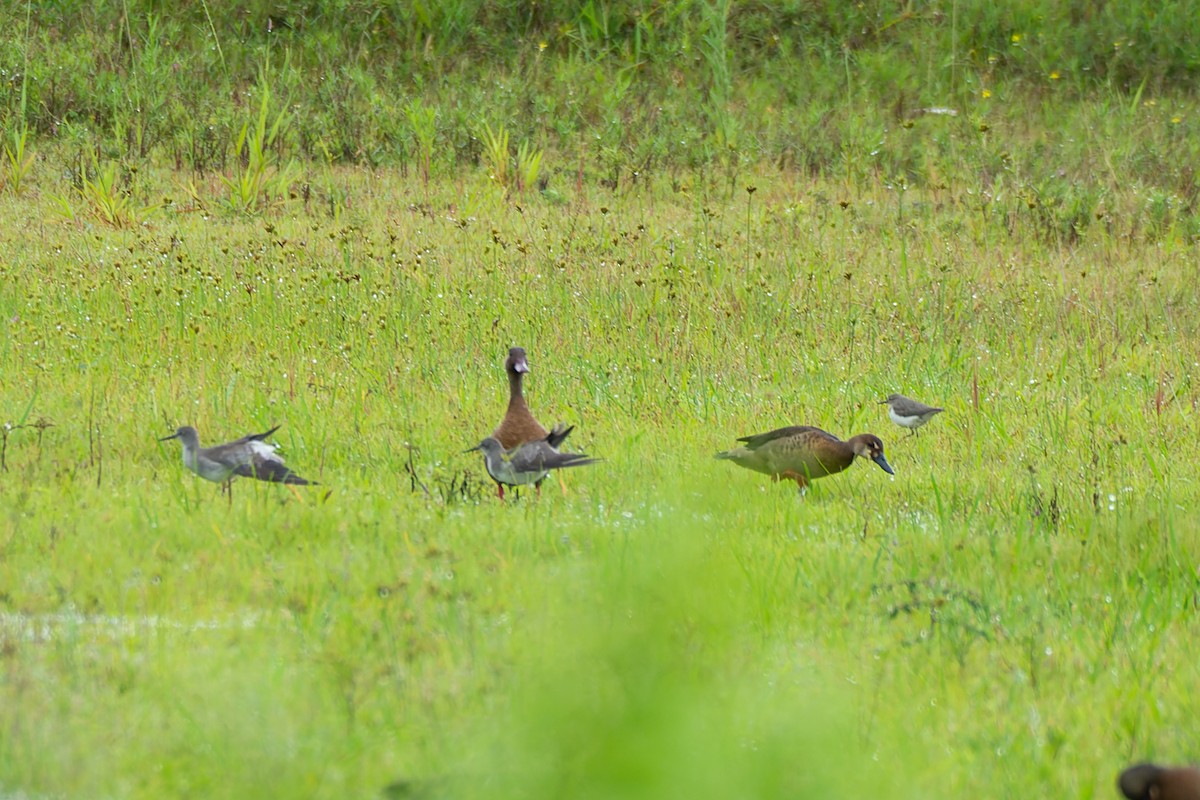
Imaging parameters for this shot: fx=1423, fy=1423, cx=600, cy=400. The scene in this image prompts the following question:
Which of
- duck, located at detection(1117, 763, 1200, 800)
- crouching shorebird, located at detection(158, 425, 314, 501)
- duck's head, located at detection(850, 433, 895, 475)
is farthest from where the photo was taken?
duck's head, located at detection(850, 433, 895, 475)

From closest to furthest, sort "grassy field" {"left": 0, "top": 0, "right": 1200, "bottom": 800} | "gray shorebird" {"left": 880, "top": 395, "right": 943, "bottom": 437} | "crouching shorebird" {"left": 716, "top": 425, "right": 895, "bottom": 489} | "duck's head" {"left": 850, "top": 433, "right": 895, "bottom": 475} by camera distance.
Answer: "grassy field" {"left": 0, "top": 0, "right": 1200, "bottom": 800}
"crouching shorebird" {"left": 716, "top": 425, "right": 895, "bottom": 489}
"duck's head" {"left": 850, "top": 433, "right": 895, "bottom": 475}
"gray shorebird" {"left": 880, "top": 395, "right": 943, "bottom": 437}

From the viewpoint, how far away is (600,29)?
1688 cm

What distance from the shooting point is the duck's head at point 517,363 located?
5.95 metres

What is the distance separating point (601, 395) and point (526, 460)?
80.0 inches

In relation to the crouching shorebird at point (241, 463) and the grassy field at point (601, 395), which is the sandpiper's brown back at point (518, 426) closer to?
the grassy field at point (601, 395)

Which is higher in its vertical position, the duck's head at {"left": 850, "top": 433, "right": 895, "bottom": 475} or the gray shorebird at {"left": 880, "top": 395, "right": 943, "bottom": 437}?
the duck's head at {"left": 850, "top": 433, "right": 895, "bottom": 475}

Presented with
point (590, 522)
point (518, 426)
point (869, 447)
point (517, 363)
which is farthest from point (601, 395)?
point (590, 522)

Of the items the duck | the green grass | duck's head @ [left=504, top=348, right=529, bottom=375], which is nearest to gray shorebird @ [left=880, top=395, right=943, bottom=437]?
the green grass

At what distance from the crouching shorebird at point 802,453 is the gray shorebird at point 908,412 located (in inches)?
37.7

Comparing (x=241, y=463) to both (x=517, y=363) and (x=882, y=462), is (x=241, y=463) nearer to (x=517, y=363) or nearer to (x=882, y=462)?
(x=517, y=363)

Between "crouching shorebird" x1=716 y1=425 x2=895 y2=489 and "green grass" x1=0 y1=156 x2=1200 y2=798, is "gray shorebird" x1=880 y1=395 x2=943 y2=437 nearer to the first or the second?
"green grass" x1=0 y1=156 x2=1200 y2=798

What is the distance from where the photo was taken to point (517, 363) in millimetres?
5977

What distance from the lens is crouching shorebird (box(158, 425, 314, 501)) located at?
211 inches

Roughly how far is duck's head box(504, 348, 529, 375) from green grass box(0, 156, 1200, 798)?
53cm
